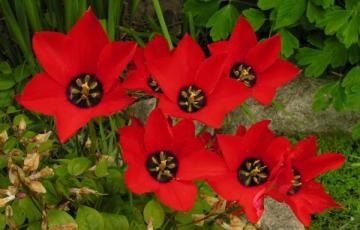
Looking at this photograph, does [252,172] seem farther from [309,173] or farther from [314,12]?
[314,12]

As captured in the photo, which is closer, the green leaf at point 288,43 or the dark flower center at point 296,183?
the dark flower center at point 296,183

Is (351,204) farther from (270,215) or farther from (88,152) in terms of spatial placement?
(88,152)

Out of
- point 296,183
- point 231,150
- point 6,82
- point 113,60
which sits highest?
point 113,60

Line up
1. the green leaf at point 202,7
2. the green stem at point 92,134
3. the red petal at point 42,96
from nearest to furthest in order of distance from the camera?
1. the red petal at point 42,96
2. the green stem at point 92,134
3. the green leaf at point 202,7

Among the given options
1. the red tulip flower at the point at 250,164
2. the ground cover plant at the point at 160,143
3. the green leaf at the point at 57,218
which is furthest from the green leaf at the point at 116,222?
the red tulip flower at the point at 250,164

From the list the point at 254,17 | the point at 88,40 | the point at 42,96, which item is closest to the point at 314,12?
the point at 254,17

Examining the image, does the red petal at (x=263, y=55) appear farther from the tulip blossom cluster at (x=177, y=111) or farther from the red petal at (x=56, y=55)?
the red petal at (x=56, y=55)
